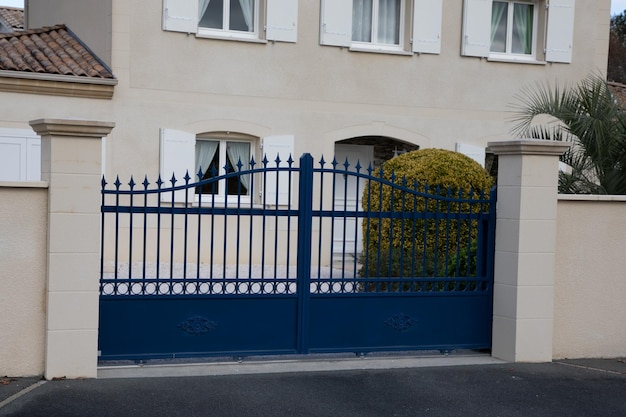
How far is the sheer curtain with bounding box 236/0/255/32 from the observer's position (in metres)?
14.8

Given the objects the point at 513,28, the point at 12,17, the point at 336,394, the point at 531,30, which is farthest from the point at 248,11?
the point at 12,17

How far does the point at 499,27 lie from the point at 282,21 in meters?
4.43

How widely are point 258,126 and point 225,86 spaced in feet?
2.86

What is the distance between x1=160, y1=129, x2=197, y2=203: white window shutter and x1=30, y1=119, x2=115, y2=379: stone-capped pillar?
662 centimetres

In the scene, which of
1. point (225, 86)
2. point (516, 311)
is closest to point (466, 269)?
point (516, 311)

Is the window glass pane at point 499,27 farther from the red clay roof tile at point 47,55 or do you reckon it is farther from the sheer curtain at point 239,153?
the red clay roof tile at point 47,55

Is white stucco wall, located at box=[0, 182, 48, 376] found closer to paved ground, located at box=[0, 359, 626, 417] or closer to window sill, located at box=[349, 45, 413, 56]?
paved ground, located at box=[0, 359, 626, 417]

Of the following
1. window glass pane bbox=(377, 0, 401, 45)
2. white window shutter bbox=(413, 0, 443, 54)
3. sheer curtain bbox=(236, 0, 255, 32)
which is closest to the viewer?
sheer curtain bbox=(236, 0, 255, 32)

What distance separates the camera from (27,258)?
716 centimetres

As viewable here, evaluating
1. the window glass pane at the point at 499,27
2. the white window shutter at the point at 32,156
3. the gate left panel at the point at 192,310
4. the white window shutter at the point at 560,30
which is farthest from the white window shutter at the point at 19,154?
the white window shutter at the point at 560,30

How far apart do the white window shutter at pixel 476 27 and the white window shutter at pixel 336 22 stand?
2233 mm

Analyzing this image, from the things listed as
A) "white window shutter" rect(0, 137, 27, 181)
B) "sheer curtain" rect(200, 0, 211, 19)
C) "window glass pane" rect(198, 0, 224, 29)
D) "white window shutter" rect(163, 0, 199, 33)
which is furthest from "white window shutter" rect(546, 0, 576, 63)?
"white window shutter" rect(0, 137, 27, 181)

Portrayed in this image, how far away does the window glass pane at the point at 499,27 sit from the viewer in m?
16.3

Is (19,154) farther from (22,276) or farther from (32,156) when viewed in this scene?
(22,276)
